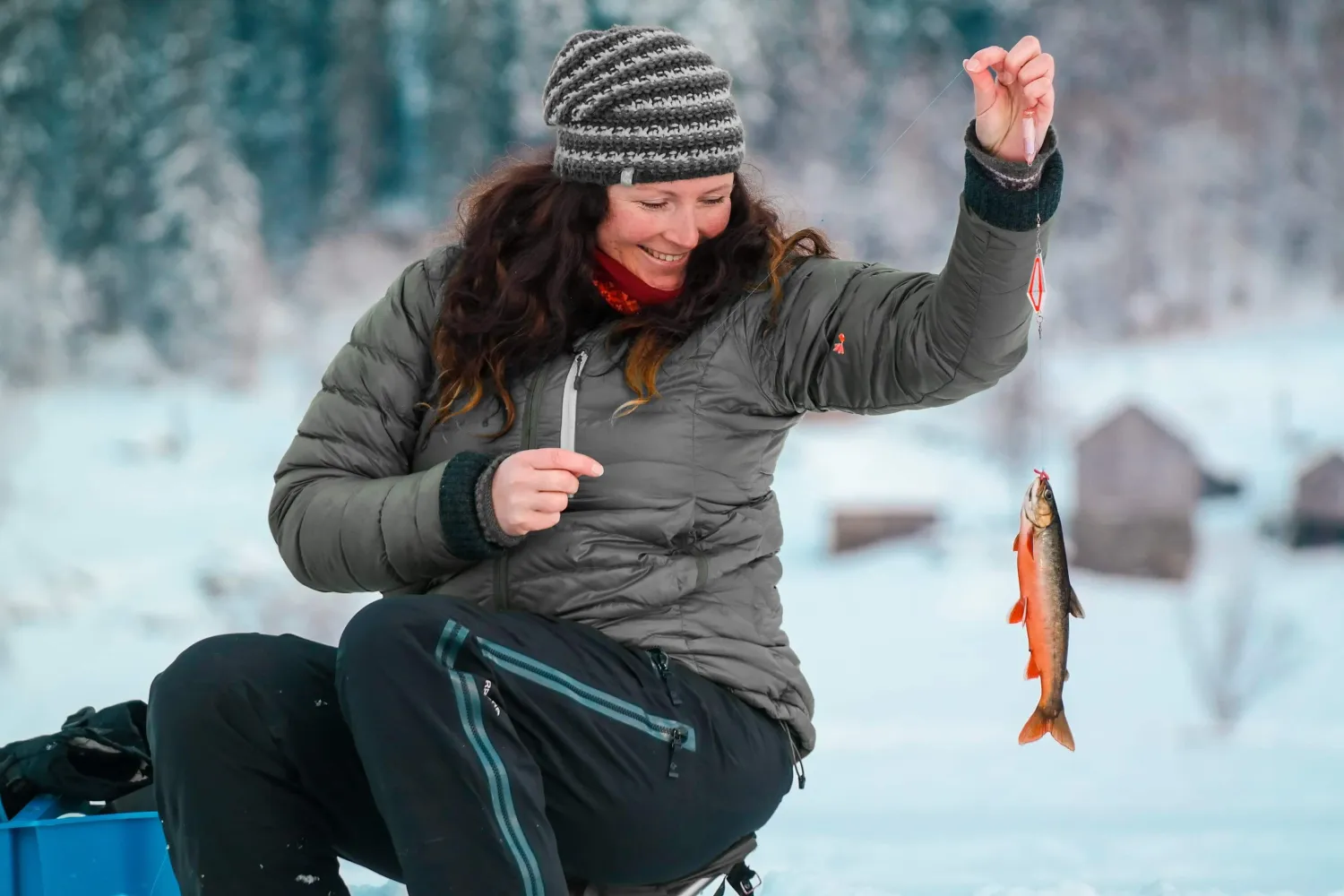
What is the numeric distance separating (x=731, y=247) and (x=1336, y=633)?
4.55 meters

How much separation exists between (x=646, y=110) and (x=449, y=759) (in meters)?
0.73

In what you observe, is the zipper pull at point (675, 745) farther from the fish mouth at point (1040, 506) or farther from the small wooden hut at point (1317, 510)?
the small wooden hut at point (1317, 510)

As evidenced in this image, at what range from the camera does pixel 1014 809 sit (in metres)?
4.00

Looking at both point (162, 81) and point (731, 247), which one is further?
point (162, 81)

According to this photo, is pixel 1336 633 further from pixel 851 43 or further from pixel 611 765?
pixel 611 765

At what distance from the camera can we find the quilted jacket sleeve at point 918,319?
1310mm

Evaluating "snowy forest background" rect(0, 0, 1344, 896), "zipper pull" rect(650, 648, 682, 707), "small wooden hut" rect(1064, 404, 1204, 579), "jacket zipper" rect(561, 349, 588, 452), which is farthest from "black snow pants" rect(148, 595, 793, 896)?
"small wooden hut" rect(1064, 404, 1204, 579)

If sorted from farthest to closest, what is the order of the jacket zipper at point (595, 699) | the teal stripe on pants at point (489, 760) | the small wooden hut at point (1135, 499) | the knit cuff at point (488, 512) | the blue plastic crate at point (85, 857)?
1. the small wooden hut at point (1135, 499)
2. the blue plastic crate at point (85, 857)
3. the knit cuff at point (488, 512)
4. the jacket zipper at point (595, 699)
5. the teal stripe on pants at point (489, 760)

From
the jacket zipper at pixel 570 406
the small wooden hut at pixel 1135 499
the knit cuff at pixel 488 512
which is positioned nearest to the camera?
the knit cuff at pixel 488 512

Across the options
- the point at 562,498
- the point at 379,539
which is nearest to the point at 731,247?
the point at 562,498

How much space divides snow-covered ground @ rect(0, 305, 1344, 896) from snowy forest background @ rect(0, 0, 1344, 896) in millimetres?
14

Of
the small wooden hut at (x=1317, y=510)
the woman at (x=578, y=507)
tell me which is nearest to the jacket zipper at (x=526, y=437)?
the woman at (x=578, y=507)

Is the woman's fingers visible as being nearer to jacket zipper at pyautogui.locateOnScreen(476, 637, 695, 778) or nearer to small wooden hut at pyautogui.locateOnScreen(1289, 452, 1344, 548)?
jacket zipper at pyautogui.locateOnScreen(476, 637, 695, 778)

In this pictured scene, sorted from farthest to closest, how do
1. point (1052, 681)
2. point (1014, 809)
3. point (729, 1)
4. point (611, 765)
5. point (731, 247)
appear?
point (729, 1)
point (1014, 809)
point (731, 247)
point (1052, 681)
point (611, 765)
